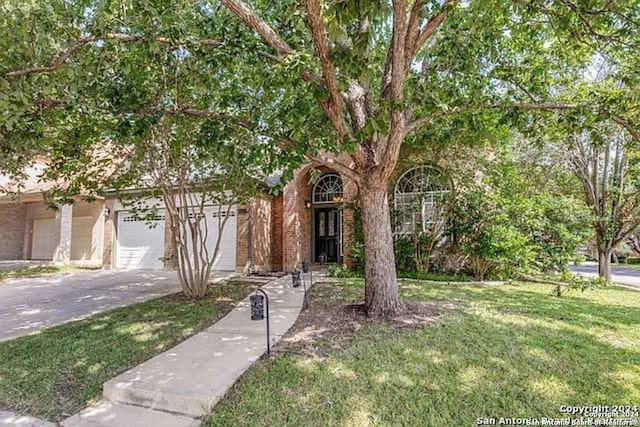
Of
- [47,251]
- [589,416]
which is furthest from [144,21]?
[47,251]

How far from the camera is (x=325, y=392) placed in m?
3.56

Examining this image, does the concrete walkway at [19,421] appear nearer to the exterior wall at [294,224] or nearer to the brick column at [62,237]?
the exterior wall at [294,224]

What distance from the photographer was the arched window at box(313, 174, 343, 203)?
44.1 ft

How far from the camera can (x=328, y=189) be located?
44.8 feet

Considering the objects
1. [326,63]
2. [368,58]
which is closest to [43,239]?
[368,58]

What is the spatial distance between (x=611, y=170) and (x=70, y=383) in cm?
1562

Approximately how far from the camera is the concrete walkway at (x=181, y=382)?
3.34 metres

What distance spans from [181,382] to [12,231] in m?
22.4

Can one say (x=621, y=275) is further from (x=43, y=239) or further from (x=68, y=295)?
(x=43, y=239)

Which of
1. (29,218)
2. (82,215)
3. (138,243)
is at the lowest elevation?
(138,243)

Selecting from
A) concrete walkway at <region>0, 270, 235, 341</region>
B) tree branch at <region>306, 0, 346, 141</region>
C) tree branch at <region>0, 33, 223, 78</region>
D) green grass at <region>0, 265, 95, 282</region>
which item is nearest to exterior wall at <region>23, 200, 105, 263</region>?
green grass at <region>0, 265, 95, 282</region>

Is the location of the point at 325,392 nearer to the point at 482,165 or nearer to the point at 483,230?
the point at 483,230

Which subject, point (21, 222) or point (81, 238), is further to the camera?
point (21, 222)

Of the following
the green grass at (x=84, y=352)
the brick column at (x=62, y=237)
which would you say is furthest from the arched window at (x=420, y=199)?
the brick column at (x=62, y=237)
